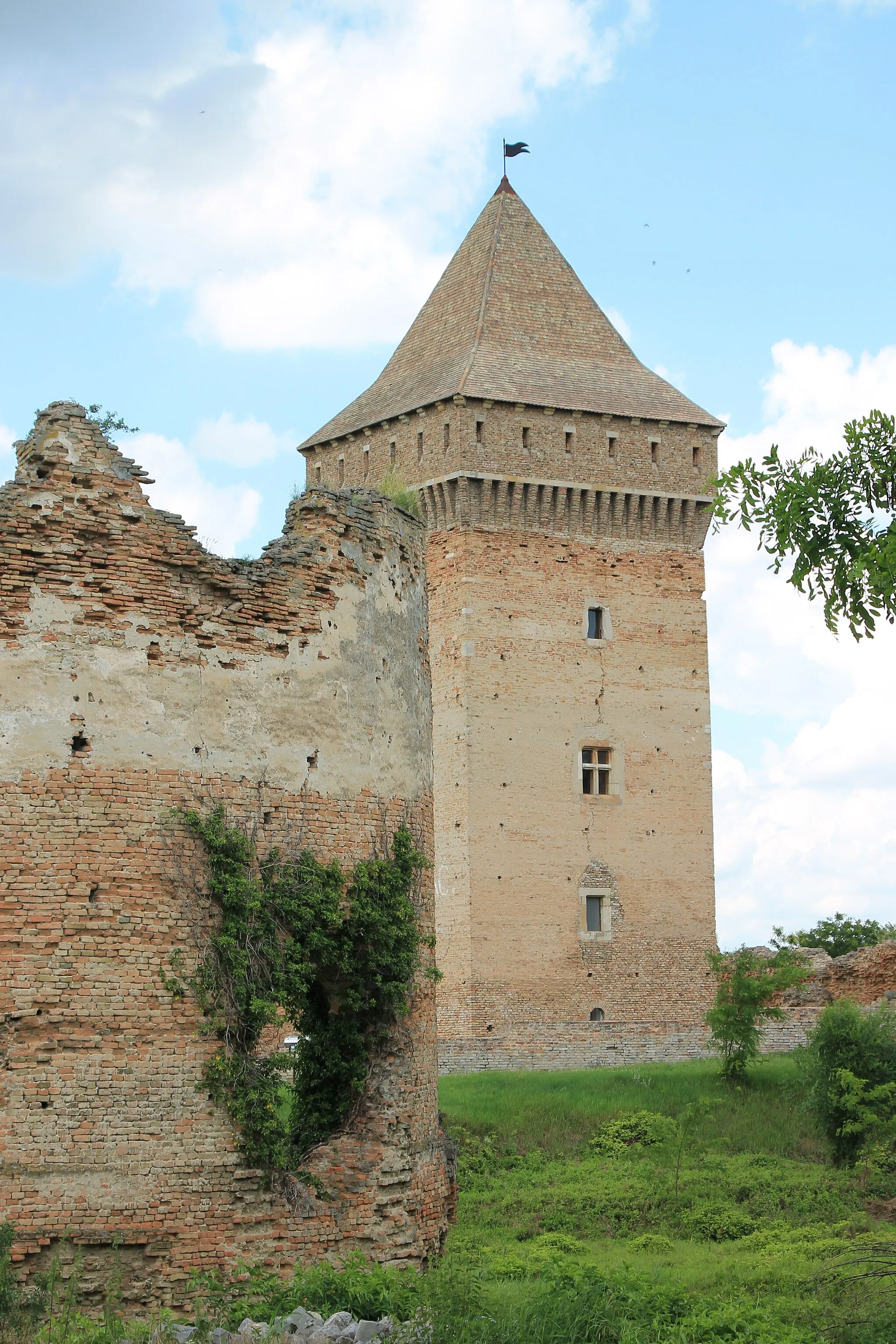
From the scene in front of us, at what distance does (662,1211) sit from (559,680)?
1414 cm

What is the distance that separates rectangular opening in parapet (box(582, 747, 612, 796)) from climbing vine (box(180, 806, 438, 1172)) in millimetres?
20263

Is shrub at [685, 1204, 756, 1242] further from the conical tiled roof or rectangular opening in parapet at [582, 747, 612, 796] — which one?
the conical tiled roof

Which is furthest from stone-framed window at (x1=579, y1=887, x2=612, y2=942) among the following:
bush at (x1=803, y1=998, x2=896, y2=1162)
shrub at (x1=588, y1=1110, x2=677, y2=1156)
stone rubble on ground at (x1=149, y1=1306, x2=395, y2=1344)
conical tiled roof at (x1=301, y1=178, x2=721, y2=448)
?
stone rubble on ground at (x1=149, y1=1306, x2=395, y2=1344)

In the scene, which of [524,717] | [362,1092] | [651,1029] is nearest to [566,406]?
[524,717]

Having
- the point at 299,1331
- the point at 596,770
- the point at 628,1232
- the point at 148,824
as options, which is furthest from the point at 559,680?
the point at 299,1331

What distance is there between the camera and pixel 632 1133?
24.0 meters

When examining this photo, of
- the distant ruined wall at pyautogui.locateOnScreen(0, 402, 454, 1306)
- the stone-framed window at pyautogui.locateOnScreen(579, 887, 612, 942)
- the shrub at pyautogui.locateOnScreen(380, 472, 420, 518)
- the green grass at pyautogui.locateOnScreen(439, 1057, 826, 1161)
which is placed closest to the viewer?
the distant ruined wall at pyautogui.locateOnScreen(0, 402, 454, 1306)

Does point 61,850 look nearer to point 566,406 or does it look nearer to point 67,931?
point 67,931

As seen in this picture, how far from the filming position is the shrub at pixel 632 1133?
23.5 meters

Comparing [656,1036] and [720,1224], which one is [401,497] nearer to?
[720,1224]

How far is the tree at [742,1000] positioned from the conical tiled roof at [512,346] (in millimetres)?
11815

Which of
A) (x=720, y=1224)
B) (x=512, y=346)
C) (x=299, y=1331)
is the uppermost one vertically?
(x=512, y=346)

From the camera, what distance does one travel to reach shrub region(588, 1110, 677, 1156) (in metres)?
23.5

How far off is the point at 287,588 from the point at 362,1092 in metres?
3.73
